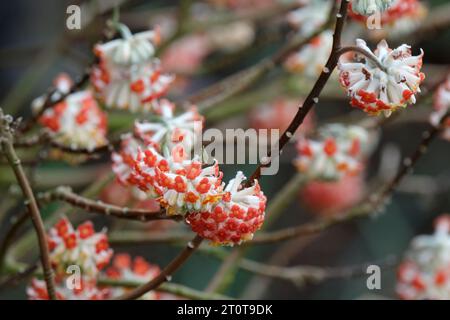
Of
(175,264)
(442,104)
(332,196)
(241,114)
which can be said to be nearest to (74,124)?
(175,264)

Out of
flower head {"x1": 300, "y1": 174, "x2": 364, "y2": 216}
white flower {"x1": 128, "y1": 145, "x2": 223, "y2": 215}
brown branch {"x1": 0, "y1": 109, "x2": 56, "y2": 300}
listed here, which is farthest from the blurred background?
white flower {"x1": 128, "y1": 145, "x2": 223, "y2": 215}

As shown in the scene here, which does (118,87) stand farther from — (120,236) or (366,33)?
(366,33)

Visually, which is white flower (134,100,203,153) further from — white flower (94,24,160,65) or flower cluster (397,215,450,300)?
flower cluster (397,215,450,300)

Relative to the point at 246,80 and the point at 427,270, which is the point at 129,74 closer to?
the point at 246,80

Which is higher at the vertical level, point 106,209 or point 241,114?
point 241,114

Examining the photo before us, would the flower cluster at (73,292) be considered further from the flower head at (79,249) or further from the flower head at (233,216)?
the flower head at (233,216)

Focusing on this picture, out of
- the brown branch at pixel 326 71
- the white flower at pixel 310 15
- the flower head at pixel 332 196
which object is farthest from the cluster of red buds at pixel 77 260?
the flower head at pixel 332 196

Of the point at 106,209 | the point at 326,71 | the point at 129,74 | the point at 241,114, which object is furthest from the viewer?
the point at 241,114
